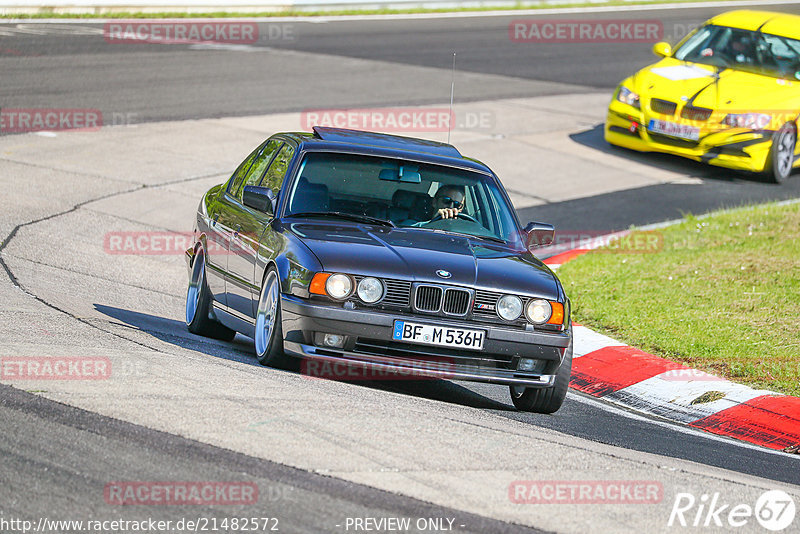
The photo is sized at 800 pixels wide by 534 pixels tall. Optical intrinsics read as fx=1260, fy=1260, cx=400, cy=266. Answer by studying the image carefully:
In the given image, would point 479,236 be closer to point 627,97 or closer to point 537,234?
point 537,234

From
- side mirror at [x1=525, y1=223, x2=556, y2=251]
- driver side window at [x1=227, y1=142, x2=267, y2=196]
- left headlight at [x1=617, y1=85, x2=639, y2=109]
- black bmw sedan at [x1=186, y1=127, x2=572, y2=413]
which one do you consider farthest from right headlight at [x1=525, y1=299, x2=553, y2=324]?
left headlight at [x1=617, y1=85, x2=639, y2=109]

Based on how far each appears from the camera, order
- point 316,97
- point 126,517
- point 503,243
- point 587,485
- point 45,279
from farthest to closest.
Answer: point 316,97 → point 45,279 → point 503,243 → point 587,485 → point 126,517

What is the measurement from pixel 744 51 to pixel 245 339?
11244mm

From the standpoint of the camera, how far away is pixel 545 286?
7.60 m

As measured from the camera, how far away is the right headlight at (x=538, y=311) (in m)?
7.50

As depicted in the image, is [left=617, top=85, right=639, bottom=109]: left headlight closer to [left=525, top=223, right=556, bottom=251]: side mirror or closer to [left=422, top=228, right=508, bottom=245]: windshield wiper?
[left=525, top=223, right=556, bottom=251]: side mirror

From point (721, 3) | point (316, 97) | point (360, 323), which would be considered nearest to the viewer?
point (360, 323)

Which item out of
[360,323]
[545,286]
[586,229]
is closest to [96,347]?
[360,323]

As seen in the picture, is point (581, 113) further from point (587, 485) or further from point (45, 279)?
point (587, 485)

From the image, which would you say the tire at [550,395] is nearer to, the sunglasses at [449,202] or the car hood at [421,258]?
the car hood at [421,258]

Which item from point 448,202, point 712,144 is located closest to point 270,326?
point 448,202

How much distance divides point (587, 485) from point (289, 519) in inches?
57.6

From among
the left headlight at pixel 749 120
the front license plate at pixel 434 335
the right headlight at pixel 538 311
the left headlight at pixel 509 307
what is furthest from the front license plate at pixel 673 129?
the front license plate at pixel 434 335

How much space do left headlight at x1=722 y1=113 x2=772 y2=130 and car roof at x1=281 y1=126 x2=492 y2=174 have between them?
905 cm
